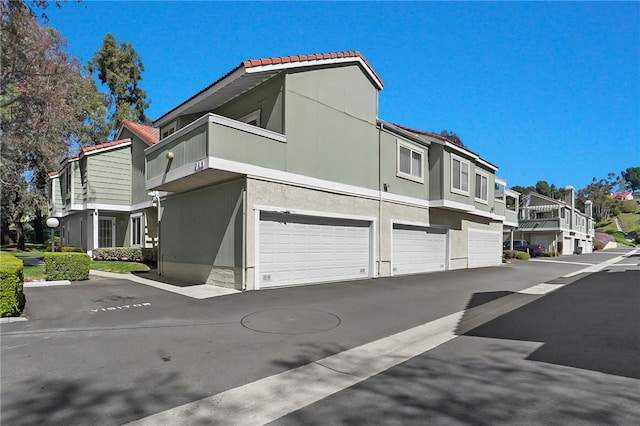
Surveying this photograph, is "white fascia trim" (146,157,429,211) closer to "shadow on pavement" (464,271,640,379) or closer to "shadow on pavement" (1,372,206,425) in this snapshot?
"shadow on pavement" (1,372,206,425)

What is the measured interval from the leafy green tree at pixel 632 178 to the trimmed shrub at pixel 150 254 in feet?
658

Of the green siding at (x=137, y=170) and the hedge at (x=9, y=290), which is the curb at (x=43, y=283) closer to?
the hedge at (x=9, y=290)

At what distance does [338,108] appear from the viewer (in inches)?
534

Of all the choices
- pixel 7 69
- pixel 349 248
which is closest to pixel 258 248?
pixel 349 248

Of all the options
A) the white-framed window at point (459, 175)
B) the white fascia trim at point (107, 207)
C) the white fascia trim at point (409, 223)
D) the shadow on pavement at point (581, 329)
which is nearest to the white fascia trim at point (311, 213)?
the white fascia trim at point (409, 223)

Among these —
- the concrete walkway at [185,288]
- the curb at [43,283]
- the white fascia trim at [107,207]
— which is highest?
the white fascia trim at [107,207]

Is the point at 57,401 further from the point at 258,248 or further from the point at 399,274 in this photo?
the point at 399,274

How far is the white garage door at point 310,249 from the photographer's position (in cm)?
1086

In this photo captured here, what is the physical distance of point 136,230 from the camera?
20.3 metres

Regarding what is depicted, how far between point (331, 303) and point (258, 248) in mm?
2870

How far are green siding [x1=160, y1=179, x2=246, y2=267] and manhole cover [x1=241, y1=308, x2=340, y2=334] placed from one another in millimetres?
3115

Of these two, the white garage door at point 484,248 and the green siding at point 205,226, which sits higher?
the green siding at point 205,226

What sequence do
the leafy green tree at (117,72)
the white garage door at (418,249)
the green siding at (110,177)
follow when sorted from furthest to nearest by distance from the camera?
the leafy green tree at (117,72), the green siding at (110,177), the white garage door at (418,249)

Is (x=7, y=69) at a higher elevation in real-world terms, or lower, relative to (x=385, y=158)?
higher
